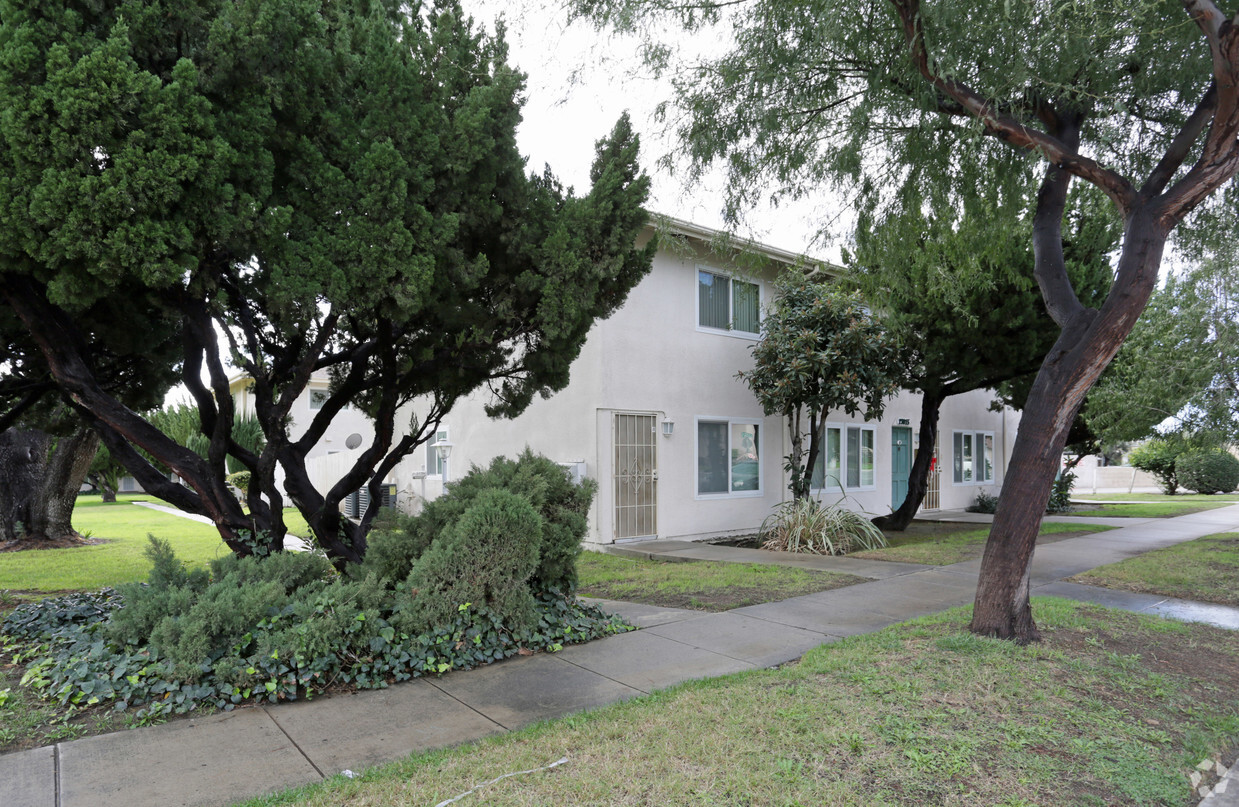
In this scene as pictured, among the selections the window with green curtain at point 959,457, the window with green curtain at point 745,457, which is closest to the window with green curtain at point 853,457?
the window with green curtain at point 745,457

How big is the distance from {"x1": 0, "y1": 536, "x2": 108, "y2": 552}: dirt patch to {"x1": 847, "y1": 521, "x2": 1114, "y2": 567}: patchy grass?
14.4m

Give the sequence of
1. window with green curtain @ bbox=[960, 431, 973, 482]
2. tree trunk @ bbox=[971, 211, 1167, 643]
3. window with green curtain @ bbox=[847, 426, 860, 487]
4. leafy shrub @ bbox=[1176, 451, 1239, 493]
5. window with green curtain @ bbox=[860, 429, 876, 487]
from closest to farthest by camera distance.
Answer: tree trunk @ bbox=[971, 211, 1167, 643] < window with green curtain @ bbox=[847, 426, 860, 487] < window with green curtain @ bbox=[860, 429, 876, 487] < window with green curtain @ bbox=[960, 431, 973, 482] < leafy shrub @ bbox=[1176, 451, 1239, 493]

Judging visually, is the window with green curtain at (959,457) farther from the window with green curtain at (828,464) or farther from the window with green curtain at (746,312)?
the window with green curtain at (746,312)

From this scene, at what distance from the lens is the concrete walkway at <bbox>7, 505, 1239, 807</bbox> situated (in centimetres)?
Result: 361

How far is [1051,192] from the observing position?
6.73 m

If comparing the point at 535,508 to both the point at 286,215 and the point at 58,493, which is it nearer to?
the point at 286,215

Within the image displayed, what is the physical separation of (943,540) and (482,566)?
419 inches

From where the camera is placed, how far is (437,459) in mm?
17641

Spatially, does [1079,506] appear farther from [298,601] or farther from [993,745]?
[298,601]

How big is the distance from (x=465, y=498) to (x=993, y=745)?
4163 millimetres

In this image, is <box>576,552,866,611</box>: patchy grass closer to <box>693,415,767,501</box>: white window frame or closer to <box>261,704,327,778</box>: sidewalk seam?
<box>693,415,767,501</box>: white window frame

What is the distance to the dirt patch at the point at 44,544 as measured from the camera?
14008 millimetres

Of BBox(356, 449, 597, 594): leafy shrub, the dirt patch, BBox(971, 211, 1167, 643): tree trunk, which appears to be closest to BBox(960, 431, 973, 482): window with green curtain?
BBox(971, 211, 1167, 643): tree trunk

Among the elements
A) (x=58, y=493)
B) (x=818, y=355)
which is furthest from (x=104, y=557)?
(x=818, y=355)
